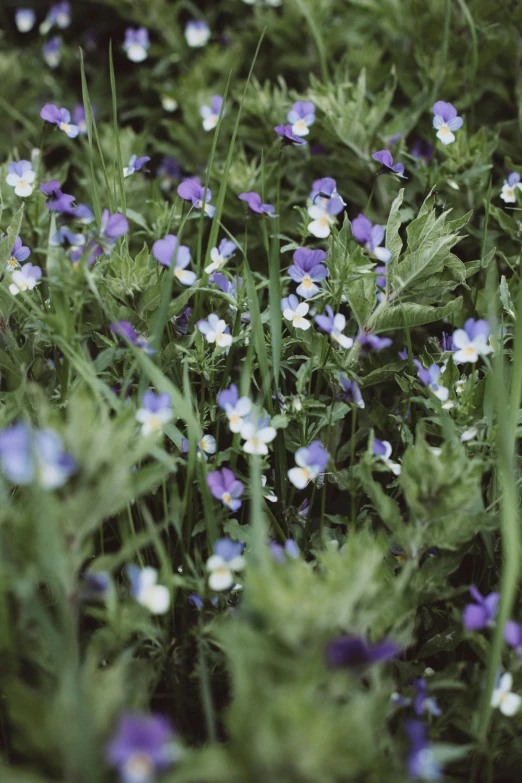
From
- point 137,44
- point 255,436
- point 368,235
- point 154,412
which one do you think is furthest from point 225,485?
point 137,44

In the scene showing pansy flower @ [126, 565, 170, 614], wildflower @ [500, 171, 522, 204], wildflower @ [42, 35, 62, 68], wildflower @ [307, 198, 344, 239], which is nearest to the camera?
pansy flower @ [126, 565, 170, 614]

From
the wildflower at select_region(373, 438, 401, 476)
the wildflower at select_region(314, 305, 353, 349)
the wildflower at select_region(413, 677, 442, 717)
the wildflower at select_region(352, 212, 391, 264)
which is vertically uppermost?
the wildflower at select_region(352, 212, 391, 264)

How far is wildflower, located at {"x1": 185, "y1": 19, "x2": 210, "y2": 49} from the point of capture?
328 centimetres

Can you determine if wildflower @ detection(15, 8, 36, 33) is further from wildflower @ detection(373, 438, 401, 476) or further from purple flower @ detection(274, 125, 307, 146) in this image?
wildflower @ detection(373, 438, 401, 476)

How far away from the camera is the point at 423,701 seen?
140cm

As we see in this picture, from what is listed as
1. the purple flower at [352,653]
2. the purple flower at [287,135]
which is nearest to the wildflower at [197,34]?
the purple flower at [287,135]

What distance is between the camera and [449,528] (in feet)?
5.00

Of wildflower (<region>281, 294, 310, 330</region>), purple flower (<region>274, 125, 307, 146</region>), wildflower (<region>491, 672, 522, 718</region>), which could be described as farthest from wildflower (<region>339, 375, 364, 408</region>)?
purple flower (<region>274, 125, 307, 146</region>)

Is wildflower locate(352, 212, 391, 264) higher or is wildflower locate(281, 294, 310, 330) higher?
wildflower locate(352, 212, 391, 264)

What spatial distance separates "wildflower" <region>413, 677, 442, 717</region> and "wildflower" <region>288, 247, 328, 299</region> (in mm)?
964

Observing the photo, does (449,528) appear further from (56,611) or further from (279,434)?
(56,611)

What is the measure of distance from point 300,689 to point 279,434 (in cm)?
91

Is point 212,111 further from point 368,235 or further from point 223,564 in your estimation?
point 223,564

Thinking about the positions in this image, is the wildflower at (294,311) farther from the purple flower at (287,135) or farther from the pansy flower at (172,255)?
the purple flower at (287,135)
